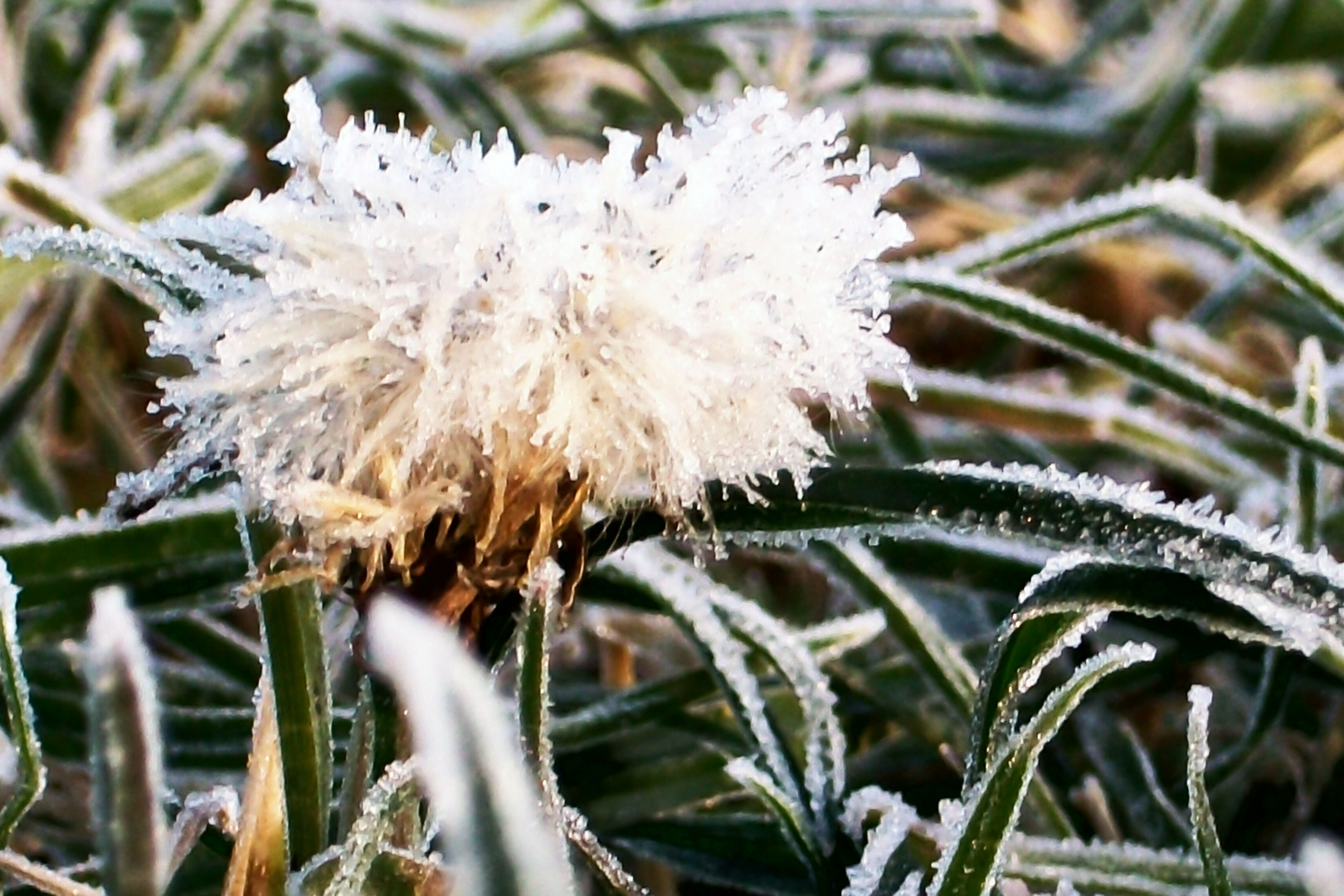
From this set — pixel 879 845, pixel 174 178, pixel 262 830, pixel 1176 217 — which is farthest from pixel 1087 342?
pixel 174 178

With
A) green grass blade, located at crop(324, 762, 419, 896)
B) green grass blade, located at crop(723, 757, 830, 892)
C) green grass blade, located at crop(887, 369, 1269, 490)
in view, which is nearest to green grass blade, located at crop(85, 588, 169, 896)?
green grass blade, located at crop(324, 762, 419, 896)

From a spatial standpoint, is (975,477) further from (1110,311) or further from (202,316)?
(1110,311)

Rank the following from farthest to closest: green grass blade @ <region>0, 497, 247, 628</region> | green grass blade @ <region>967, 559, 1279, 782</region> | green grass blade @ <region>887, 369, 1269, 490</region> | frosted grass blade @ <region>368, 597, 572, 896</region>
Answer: green grass blade @ <region>887, 369, 1269, 490</region> < green grass blade @ <region>0, 497, 247, 628</region> < green grass blade @ <region>967, 559, 1279, 782</region> < frosted grass blade @ <region>368, 597, 572, 896</region>

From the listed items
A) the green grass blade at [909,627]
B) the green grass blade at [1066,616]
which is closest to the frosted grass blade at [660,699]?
the green grass blade at [909,627]

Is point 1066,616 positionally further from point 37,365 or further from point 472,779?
point 37,365

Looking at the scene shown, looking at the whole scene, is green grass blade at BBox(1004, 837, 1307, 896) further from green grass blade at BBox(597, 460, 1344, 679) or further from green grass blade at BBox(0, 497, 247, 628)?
green grass blade at BBox(0, 497, 247, 628)

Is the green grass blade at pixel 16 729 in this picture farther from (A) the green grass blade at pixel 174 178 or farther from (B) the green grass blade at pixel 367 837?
(A) the green grass blade at pixel 174 178

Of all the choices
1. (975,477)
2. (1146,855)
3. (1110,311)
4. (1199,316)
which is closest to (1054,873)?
(1146,855)
